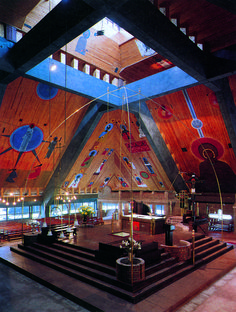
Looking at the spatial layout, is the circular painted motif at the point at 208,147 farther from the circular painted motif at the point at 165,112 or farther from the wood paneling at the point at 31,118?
the wood paneling at the point at 31,118

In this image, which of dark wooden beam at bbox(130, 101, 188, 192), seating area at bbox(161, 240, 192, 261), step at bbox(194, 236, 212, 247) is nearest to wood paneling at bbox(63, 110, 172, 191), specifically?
dark wooden beam at bbox(130, 101, 188, 192)

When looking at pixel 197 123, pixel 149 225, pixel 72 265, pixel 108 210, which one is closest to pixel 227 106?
pixel 197 123

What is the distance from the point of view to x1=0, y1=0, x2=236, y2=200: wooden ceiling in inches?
270

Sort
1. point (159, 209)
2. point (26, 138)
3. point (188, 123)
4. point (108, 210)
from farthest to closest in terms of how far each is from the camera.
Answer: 1. point (108, 210)
2. point (159, 209)
3. point (26, 138)
4. point (188, 123)

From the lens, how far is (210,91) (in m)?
9.20

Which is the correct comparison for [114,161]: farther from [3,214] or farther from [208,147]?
[3,214]

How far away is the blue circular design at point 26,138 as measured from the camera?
10.7 m

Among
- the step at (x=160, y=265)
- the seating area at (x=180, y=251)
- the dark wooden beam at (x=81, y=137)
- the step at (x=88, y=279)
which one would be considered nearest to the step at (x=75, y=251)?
the step at (x=88, y=279)

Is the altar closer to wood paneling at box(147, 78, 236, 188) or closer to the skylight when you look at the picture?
wood paneling at box(147, 78, 236, 188)

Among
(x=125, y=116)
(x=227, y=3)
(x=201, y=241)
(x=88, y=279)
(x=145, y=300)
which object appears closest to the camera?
(x=227, y=3)

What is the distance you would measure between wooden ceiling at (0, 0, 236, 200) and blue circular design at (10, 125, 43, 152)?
19cm

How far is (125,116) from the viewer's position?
13188 millimetres

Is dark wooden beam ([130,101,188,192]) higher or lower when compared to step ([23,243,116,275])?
higher

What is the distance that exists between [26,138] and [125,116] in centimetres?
547
